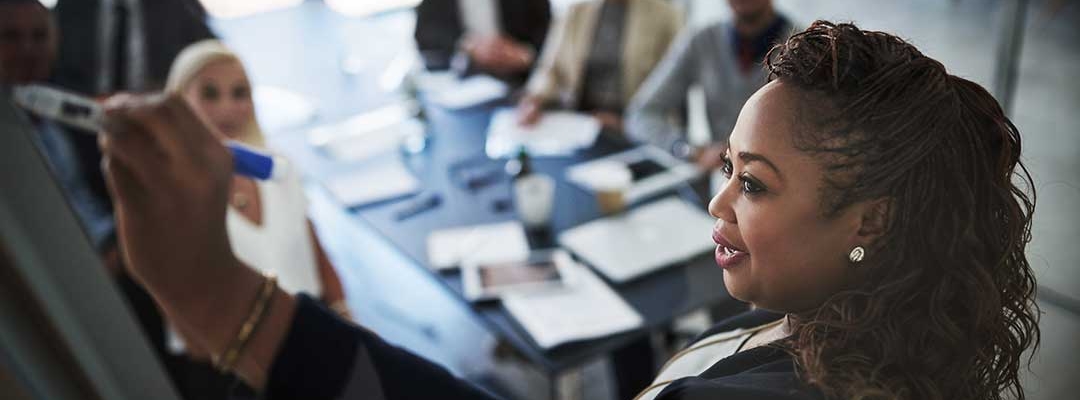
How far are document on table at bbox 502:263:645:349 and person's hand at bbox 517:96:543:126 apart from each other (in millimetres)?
882

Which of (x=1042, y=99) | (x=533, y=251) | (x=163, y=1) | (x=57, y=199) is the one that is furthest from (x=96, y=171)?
(x=1042, y=99)

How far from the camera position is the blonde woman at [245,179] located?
0.85 metres

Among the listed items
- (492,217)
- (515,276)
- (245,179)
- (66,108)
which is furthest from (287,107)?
(66,108)

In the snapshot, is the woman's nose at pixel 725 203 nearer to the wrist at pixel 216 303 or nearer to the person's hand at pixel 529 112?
the wrist at pixel 216 303

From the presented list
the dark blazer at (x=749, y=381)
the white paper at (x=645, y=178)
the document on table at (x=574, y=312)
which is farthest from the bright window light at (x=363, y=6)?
the dark blazer at (x=749, y=381)

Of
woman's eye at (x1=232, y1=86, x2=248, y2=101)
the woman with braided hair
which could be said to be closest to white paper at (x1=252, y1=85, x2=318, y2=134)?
woman's eye at (x1=232, y1=86, x2=248, y2=101)

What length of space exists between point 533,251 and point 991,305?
130 cm

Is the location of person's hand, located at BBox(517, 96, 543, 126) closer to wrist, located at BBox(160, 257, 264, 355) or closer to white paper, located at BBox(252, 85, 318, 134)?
white paper, located at BBox(252, 85, 318, 134)

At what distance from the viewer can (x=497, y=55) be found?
9.30ft

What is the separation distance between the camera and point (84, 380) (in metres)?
0.46

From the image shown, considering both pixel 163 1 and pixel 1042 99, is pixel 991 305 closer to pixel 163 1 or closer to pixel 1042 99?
pixel 163 1

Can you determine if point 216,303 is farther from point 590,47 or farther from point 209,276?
point 590,47

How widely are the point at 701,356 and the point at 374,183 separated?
64.6 inches

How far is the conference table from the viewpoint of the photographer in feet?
4.74
